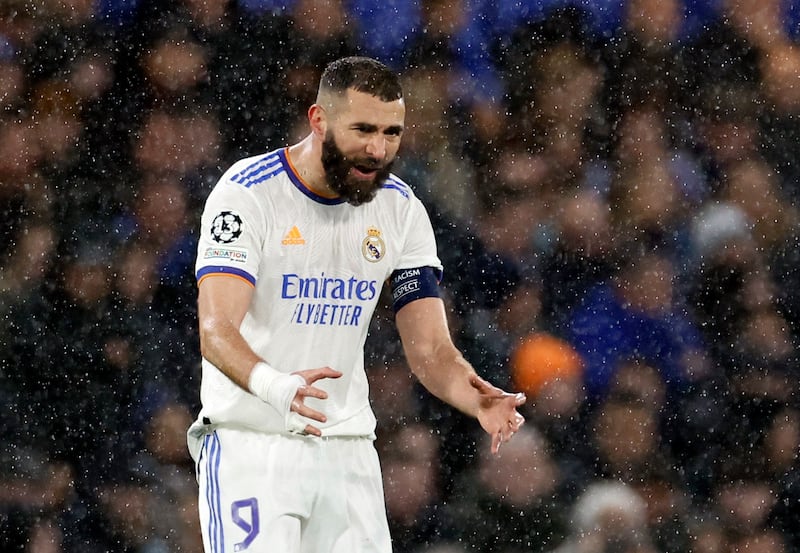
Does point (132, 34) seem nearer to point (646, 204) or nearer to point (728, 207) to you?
point (646, 204)

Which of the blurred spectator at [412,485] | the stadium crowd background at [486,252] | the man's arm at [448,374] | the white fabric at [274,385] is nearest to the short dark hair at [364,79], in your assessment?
the man's arm at [448,374]

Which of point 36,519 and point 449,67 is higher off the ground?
point 449,67

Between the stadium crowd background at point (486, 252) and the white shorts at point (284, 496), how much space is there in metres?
1.77

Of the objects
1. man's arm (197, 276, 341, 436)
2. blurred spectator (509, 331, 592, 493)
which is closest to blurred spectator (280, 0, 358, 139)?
blurred spectator (509, 331, 592, 493)

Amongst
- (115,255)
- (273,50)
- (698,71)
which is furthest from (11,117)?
(698,71)

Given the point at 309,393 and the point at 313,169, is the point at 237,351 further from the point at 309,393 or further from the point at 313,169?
the point at 313,169

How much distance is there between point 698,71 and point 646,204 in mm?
573

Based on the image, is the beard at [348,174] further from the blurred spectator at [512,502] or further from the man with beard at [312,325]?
the blurred spectator at [512,502]

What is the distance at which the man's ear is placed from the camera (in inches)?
110

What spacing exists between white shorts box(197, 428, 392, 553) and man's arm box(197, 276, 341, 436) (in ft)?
0.87

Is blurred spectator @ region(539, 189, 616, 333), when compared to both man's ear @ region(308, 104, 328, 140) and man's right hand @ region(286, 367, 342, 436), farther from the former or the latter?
man's right hand @ region(286, 367, 342, 436)

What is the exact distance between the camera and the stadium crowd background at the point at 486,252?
445 centimetres

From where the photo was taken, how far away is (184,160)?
15.2ft

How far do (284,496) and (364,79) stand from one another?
92cm
